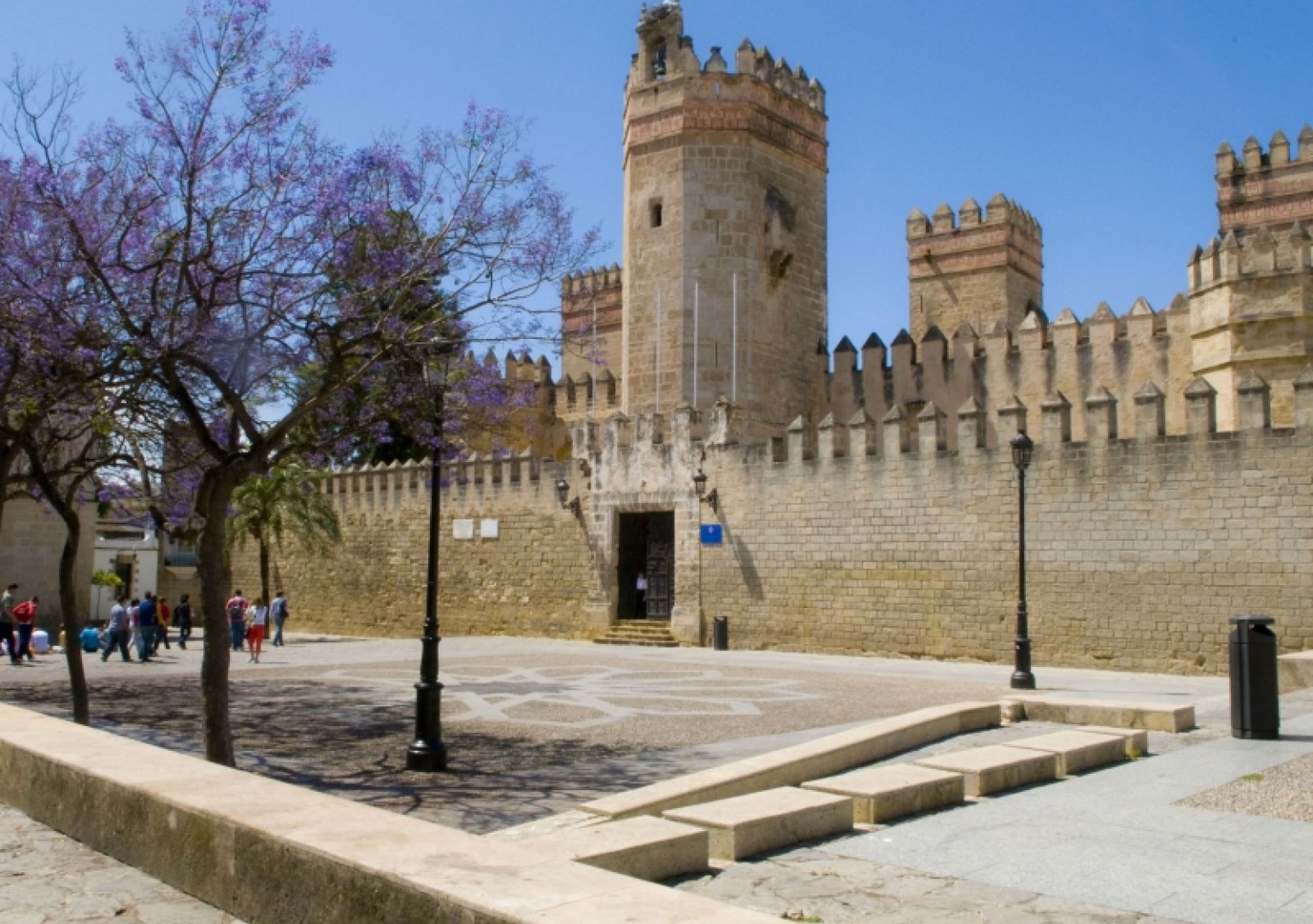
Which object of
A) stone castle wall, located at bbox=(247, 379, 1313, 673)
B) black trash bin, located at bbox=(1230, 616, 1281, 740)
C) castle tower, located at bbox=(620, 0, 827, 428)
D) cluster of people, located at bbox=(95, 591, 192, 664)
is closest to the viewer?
black trash bin, located at bbox=(1230, 616, 1281, 740)

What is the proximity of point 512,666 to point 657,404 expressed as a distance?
9303mm

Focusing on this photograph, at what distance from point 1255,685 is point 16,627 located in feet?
61.3

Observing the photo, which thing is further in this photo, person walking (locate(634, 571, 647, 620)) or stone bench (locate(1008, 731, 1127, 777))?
person walking (locate(634, 571, 647, 620))

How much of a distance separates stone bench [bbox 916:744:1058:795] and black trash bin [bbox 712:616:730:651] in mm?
12924

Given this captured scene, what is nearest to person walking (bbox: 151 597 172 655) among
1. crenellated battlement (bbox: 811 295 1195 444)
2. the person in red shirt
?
the person in red shirt

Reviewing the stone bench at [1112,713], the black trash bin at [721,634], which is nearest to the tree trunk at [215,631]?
the stone bench at [1112,713]

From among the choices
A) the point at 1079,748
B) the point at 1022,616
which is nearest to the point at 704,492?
the point at 1022,616

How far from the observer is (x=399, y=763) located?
854 centimetres

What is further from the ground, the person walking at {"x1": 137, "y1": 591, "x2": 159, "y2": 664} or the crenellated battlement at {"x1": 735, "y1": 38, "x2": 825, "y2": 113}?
the crenellated battlement at {"x1": 735, "y1": 38, "x2": 825, "y2": 113}

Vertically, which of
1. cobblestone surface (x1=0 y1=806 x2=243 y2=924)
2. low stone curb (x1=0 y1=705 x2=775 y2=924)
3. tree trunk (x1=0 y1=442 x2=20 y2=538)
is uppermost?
tree trunk (x1=0 y1=442 x2=20 y2=538)

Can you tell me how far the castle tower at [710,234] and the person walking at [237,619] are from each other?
9017mm

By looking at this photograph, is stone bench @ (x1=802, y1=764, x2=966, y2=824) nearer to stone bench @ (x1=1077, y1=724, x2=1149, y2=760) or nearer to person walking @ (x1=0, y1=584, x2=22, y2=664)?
stone bench @ (x1=1077, y1=724, x2=1149, y2=760)

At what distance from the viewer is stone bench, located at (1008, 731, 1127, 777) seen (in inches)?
301

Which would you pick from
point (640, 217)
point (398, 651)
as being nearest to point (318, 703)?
point (398, 651)
